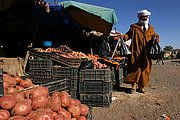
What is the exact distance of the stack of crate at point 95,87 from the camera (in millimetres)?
5547

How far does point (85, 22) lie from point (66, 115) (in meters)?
7.05

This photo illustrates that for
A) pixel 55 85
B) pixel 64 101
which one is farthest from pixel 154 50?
pixel 64 101

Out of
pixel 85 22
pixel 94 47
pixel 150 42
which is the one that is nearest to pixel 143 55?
pixel 150 42

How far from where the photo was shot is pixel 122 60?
8.90m

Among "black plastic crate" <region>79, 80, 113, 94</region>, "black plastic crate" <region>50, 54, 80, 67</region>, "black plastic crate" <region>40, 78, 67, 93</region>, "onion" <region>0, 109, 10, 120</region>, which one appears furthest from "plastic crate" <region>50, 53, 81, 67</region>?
"onion" <region>0, 109, 10, 120</region>

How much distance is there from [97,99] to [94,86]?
11.2 inches

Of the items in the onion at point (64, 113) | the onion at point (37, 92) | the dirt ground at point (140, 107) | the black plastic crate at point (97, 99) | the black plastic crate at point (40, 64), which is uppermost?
the black plastic crate at point (40, 64)

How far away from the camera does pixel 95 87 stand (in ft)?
18.4

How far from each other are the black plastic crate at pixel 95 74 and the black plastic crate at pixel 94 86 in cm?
8

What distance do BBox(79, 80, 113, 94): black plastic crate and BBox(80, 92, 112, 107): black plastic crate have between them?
0.28 feet

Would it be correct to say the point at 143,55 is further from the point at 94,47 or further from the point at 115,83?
the point at 94,47

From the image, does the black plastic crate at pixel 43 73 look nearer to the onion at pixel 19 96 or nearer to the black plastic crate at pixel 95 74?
the black plastic crate at pixel 95 74

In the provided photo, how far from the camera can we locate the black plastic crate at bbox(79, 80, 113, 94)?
555cm

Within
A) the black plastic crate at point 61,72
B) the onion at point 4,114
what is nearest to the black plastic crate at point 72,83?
the black plastic crate at point 61,72
